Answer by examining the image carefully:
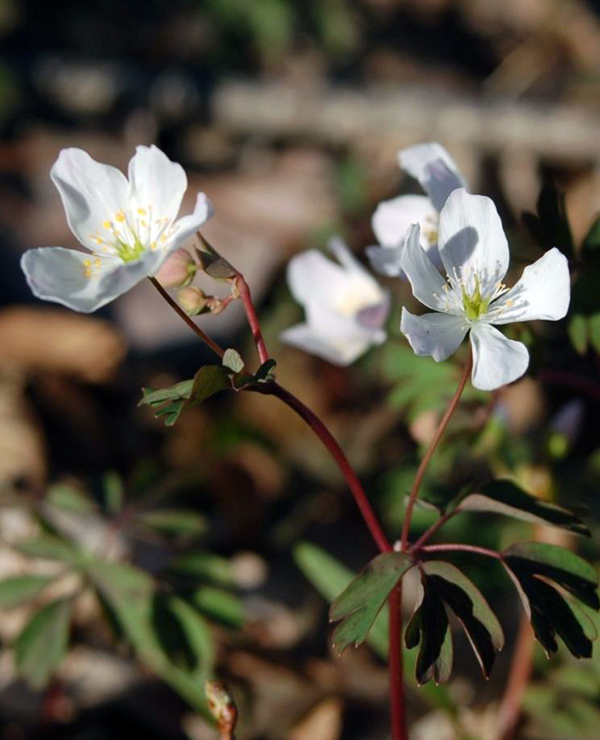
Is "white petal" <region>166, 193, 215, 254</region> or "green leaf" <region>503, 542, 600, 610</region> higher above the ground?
"white petal" <region>166, 193, 215, 254</region>

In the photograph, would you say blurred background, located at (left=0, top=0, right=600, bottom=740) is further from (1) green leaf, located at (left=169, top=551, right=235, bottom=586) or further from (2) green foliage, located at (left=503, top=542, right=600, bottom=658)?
(2) green foliage, located at (left=503, top=542, right=600, bottom=658)

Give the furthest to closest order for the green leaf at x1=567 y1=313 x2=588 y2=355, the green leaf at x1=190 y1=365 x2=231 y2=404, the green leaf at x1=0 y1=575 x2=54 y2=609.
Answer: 1. the green leaf at x1=0 y1=575 x2=54 y2=609
2. the green leaf at x1=567 y1=313 x2=588 y2=355
3. the green leaf at x1=190 y1=365 x2=231 y2=404

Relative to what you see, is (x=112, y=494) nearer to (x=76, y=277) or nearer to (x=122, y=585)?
(x=122, y=585)

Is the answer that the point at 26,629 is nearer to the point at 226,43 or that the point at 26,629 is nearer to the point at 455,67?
the point at 226,43

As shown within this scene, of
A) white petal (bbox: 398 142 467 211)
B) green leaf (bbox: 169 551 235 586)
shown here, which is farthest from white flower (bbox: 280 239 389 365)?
green leaf (bbox: 169 551 235 586)

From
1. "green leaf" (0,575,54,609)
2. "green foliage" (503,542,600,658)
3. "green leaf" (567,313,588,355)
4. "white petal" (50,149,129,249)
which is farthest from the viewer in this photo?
"green leaf" (0,575,54,609)

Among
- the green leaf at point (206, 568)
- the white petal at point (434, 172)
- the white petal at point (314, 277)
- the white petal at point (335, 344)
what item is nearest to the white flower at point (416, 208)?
the white petal at point (434, 172)

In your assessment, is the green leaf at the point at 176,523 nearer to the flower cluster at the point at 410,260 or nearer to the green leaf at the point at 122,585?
the green leaf at the point at 122,585

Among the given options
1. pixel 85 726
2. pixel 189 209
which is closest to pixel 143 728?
pixel 85 726
